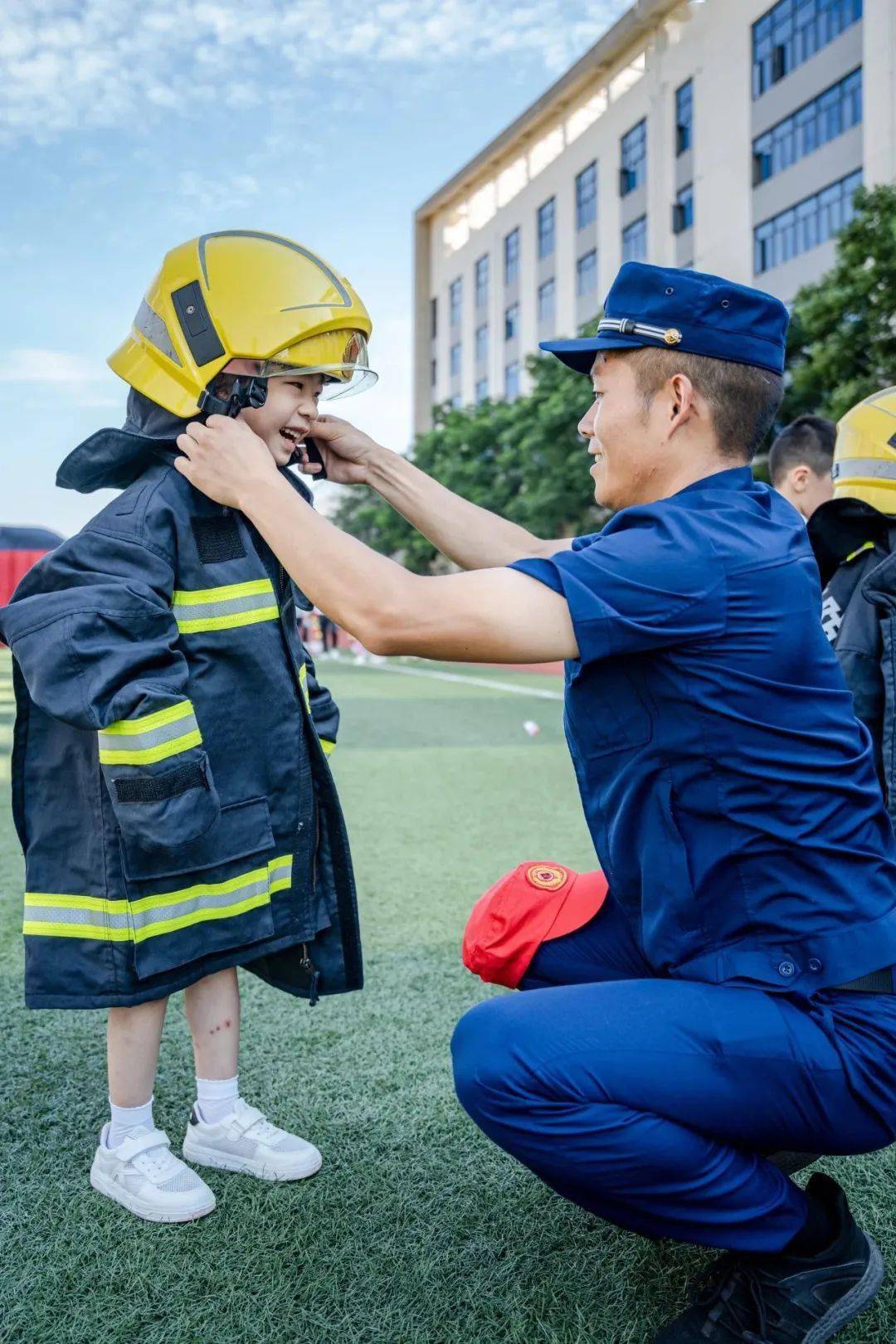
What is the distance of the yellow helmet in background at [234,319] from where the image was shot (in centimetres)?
228

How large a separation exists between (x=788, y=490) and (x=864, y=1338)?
10.3ft

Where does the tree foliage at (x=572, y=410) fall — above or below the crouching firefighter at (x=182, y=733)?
above

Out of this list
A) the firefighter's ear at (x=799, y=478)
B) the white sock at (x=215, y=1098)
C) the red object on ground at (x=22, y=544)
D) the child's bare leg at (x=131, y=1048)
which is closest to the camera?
the child's bare leg at (x=131, y=1048)

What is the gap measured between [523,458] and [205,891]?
3119 centimetres

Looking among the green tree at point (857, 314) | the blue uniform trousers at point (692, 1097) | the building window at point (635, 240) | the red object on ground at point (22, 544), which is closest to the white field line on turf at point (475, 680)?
the red object on ground at point (22, 544)

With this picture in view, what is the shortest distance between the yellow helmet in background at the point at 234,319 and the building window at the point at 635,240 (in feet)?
118

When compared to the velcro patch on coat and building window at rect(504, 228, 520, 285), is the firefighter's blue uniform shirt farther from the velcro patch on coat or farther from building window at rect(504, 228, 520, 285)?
building window at rect(504, 228, 520, 285)

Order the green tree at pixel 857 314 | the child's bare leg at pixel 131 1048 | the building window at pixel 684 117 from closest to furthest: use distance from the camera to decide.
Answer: the child's bare leg at pixel 131 1048
the green tree at pixel 857 314
the building window at pixel 684 117

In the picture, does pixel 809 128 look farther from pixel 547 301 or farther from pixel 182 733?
pixel 182 733

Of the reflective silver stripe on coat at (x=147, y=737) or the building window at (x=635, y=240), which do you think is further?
the building window at (x=635, y=240)

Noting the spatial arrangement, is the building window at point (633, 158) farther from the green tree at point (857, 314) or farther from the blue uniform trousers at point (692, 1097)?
the blue uniform trousers at point (692, 1097)

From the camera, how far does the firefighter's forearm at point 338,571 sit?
1823mm

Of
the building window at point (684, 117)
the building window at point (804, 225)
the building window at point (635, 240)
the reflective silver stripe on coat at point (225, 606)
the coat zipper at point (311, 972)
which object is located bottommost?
the coat zipper at point (311, 972)

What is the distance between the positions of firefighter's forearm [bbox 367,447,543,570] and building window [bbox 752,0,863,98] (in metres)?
28.1
